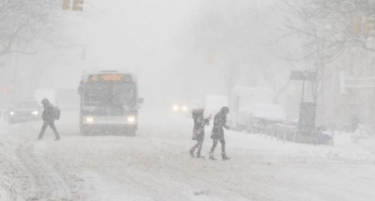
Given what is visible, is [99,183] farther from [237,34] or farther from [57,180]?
[237,34]

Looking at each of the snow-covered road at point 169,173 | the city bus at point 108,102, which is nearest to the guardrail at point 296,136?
the snow-covered road at point 169,173

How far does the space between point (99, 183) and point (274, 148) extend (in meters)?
11.8

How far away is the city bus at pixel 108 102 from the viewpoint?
26.3 metres

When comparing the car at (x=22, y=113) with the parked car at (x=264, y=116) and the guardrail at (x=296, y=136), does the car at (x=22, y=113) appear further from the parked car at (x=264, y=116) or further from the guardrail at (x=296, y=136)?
the guardrail at (x=296, y=136)

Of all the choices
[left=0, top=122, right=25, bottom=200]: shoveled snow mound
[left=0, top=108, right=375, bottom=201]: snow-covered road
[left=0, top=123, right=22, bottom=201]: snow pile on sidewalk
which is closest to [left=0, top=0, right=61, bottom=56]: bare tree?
[left=0, top=108, right=375, bottom=201]: snow-covered road

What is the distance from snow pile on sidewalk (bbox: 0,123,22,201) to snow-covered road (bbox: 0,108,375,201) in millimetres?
25

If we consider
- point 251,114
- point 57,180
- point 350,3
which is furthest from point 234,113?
point 57,180

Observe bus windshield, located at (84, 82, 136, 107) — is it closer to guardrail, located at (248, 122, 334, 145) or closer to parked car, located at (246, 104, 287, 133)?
guardrail, located at (248, 122, 334, 145)

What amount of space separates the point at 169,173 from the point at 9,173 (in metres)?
3.58

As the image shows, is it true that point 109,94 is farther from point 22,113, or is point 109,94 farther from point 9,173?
point 22,113

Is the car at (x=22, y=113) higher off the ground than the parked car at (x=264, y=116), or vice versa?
the parked car at (x=264, y=116)

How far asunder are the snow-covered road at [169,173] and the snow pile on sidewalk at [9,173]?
25 millimetres

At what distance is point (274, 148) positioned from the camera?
2316cm

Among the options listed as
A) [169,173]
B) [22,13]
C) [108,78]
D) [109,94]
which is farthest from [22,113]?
[169,173]
